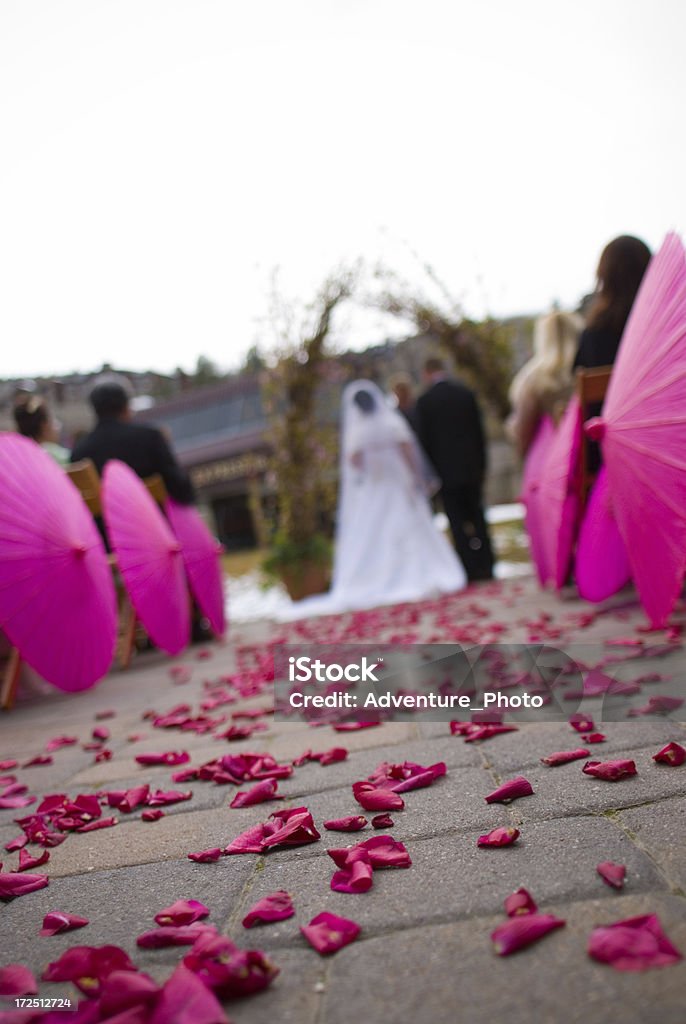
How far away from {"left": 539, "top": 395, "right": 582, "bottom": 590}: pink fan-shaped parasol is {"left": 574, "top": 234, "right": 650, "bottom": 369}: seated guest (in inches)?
17.6

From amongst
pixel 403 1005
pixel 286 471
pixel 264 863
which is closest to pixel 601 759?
pixel 264 863

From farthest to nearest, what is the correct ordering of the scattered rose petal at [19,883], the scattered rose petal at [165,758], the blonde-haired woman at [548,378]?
the blonde-haired woman at [548,378] → the scattered rose petal at [165,758] → the scattered rose petal at [19,883]

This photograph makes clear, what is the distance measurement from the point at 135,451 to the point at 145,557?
6.70 ft

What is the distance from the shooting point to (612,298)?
4027 mm

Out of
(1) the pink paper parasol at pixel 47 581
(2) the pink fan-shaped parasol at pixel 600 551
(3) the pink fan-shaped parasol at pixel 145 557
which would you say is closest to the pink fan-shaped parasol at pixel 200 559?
(3) the pink fan-shaped parasol at pixel 145 557

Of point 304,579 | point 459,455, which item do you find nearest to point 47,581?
point 459,455

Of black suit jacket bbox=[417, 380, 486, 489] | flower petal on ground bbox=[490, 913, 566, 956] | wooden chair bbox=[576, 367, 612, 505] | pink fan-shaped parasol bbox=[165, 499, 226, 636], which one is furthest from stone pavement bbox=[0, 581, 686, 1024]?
black suit jacket bbox=[417, 380, 486, 489]

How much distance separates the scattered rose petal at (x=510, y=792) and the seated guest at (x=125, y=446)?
4190 mm

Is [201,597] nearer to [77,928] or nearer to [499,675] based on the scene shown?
[499,675]

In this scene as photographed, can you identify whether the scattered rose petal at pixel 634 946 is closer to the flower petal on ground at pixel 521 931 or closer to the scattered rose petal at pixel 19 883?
A: the flower petal on ground at pixel 521 931

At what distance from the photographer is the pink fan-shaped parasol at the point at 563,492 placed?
3.35 meters

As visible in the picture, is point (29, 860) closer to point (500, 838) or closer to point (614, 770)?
point (500, 838)

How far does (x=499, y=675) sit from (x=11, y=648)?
2.94m

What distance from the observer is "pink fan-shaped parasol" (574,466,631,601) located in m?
2.97
